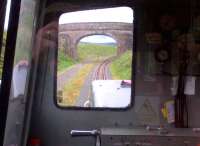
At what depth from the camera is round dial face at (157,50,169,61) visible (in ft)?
12.2

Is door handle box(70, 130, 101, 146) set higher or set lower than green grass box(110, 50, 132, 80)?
lower

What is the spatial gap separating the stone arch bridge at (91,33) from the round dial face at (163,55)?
0.23 metres

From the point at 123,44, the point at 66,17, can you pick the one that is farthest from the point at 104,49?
the point at 66,17

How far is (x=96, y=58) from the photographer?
3.70m

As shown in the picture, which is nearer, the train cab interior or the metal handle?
the metal handle

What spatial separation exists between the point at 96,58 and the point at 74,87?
0.90 ft

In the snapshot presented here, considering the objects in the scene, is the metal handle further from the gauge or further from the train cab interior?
the gauge

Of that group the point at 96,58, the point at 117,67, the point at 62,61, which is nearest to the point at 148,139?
the point at 117,67

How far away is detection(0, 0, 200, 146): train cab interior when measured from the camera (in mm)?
3678

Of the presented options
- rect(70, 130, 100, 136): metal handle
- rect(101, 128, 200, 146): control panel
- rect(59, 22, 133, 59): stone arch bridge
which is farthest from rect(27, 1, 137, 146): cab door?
rect(101, 128, 200, 146): control panel

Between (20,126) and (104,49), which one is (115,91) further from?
(20,126)

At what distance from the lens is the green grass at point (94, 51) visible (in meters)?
3.65

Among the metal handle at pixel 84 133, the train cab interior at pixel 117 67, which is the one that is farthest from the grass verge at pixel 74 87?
the metal handle at pixel 84 133

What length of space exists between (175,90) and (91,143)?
74 cm
